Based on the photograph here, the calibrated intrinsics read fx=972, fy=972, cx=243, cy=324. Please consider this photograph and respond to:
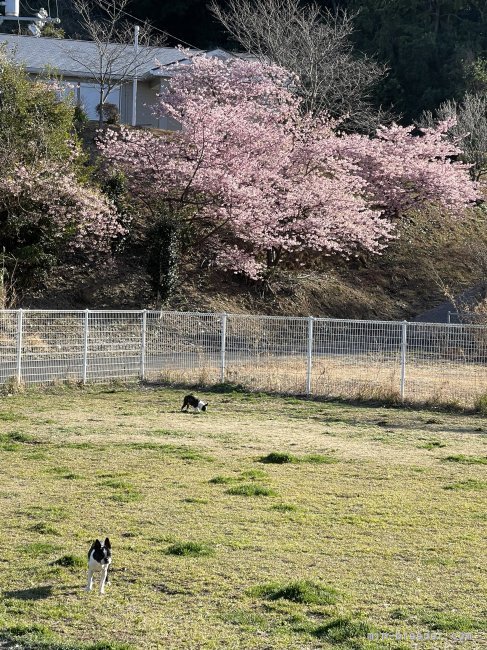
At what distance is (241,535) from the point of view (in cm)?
697

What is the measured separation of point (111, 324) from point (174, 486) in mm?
9320

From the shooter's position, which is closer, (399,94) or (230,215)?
(230,215)

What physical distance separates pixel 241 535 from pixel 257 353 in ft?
35.5

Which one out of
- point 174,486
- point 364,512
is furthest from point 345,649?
point 174,486

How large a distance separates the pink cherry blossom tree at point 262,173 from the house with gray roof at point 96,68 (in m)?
6.75

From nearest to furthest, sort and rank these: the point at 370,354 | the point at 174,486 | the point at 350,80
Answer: the point at 174,486 < the point at 370,354 < the point at 350,80

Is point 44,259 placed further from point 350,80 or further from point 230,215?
point 350,80

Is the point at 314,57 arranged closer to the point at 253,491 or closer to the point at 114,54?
the point at 114,54

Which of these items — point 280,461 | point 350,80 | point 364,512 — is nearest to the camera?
point 364,512

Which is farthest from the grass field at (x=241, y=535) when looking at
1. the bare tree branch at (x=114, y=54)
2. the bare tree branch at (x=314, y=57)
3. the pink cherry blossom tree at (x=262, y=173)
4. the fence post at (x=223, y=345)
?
the bare tree branch at (x=114, y=54)

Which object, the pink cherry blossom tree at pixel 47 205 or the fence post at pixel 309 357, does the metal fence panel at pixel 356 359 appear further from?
the pink cherry blossom tree at pixel 47 205

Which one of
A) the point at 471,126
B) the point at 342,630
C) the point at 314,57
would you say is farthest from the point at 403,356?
the point at 471,126

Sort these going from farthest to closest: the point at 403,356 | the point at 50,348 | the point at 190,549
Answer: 1. the point at 50,348
2. the point at 403,356
3. the point at 190,549

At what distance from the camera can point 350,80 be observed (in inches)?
1435
